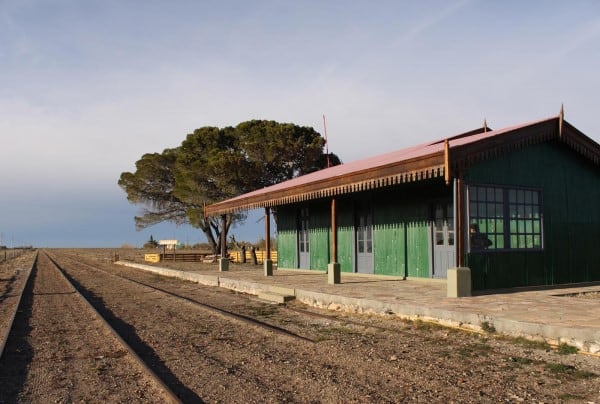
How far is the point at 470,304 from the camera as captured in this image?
9.60 metres

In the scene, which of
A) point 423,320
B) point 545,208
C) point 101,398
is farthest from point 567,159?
point 101,398

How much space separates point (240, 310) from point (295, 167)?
21304 mm

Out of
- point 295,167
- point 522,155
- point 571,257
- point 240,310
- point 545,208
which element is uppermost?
point 295,167

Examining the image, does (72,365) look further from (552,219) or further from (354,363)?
(552,219)

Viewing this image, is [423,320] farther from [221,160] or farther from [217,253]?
[217,253]

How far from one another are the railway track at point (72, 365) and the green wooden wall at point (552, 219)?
24.7 ft

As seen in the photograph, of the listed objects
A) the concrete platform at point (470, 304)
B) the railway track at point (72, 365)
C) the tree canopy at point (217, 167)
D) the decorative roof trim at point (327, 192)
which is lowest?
the railway track at point (72, 365)

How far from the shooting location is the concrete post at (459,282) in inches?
416

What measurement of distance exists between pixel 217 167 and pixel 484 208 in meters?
21.5

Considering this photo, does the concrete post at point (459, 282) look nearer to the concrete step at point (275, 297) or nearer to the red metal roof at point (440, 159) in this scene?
the red metal roof at point (440, 159)

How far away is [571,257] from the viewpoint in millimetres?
13750

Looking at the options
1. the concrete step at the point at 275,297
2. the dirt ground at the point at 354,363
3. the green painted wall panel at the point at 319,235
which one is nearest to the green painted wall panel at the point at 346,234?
the green painted wall panel at the point at 319,235

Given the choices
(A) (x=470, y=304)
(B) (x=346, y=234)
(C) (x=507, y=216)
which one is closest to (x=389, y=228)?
(B) (x=346, y=234)

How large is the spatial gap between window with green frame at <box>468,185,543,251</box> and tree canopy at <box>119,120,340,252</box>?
19.7 meters
